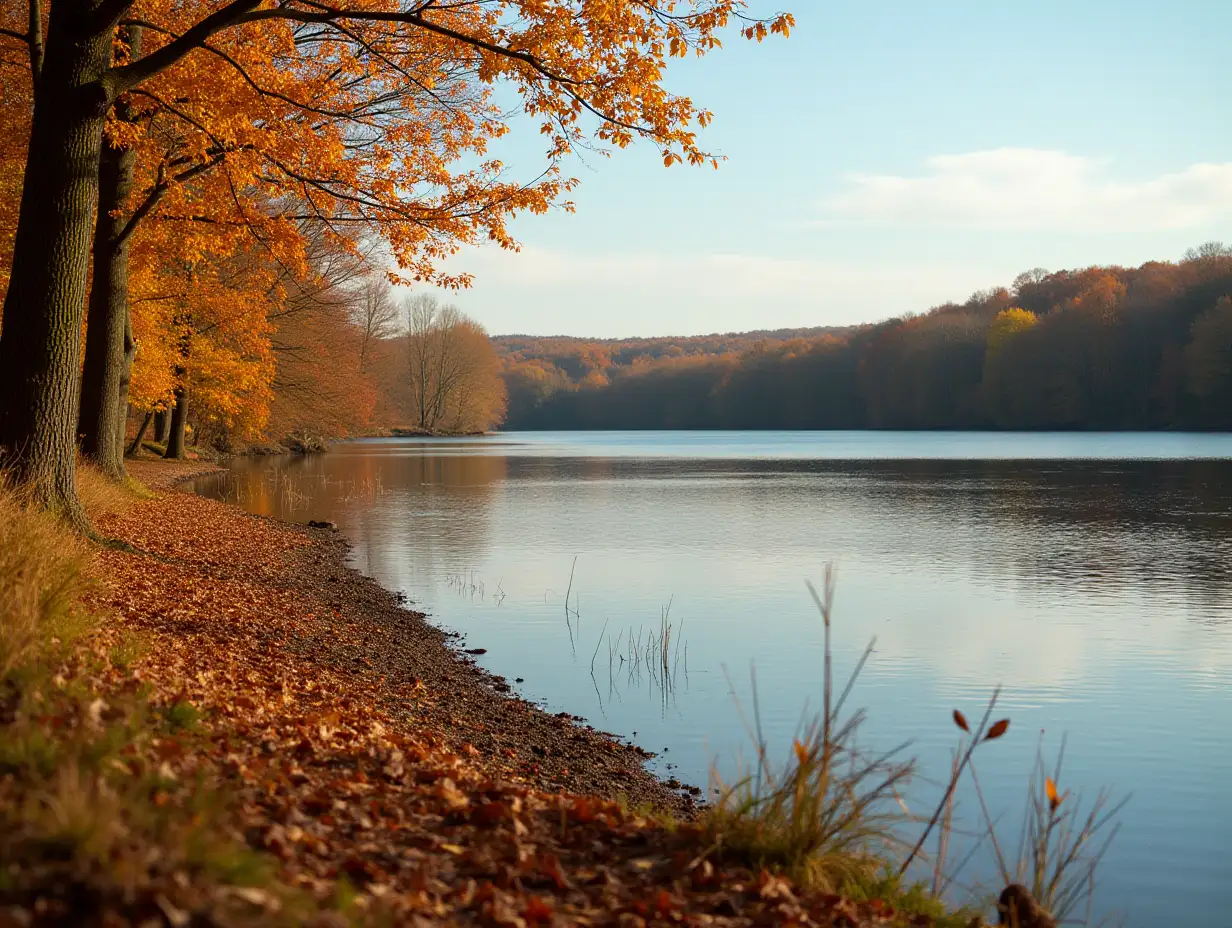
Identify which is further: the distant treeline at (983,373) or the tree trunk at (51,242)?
the distant treeline at (983,373)

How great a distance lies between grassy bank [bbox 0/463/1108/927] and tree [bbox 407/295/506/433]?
9168cm

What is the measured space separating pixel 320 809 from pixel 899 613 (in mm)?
11305

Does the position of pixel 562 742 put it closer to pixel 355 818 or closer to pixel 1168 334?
pixel 355 818

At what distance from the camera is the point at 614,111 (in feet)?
34.4

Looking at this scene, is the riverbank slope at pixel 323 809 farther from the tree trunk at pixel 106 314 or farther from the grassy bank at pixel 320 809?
the tree trunk at pixel 106 314

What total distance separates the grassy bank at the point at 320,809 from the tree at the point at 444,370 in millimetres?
91684

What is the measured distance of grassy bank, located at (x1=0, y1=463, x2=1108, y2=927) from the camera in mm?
3055

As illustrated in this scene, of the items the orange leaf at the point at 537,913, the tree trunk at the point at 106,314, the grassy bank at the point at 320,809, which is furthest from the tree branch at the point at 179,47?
the orange leaf at the point at 537,913

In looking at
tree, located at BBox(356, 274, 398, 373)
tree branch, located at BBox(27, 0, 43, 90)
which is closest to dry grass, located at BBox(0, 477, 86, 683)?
tree branch, located at BBox(27, 0, 43, 90)

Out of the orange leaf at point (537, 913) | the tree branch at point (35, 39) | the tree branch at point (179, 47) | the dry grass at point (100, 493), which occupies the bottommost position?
the orange leaf at point (537, 913)

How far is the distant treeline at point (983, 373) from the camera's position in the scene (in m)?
83.2

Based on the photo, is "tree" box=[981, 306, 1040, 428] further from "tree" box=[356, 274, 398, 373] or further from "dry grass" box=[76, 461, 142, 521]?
"dry grass" box=[76, 461, 142, 521]

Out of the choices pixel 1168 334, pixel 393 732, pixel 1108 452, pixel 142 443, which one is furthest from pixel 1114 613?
pixel 1168 334

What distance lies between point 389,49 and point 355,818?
10.9 metres
